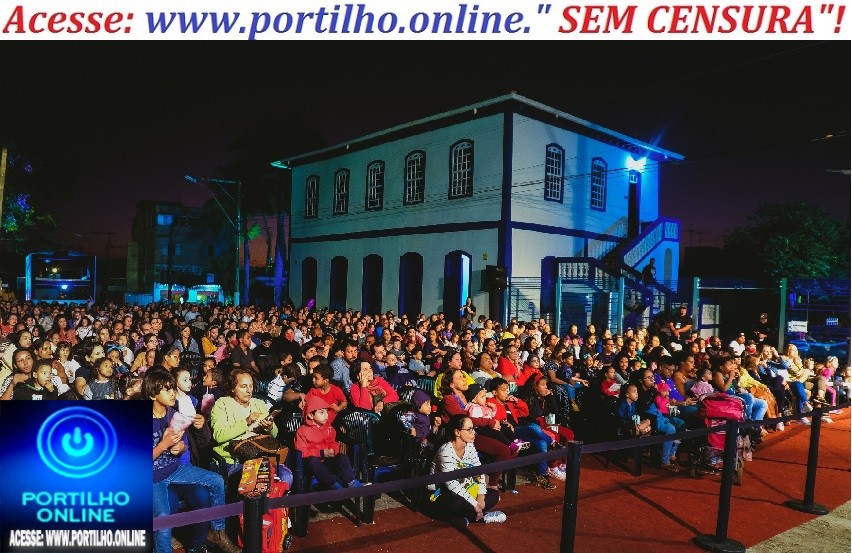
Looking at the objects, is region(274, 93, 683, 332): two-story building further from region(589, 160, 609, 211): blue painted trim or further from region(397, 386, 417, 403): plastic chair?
region(397, 386, 417, 403): plastic chair

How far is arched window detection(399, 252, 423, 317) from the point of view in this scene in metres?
22.2

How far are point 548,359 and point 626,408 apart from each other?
312 centimetres

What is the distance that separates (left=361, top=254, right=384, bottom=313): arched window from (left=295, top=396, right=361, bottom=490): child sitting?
18366 mm

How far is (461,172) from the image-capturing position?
67.6 ft

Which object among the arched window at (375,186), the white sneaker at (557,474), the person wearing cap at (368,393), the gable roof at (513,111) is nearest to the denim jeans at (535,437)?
the white sneaker at (557,474)

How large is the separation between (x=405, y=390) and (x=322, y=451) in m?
2.80

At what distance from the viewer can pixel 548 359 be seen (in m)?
10.6

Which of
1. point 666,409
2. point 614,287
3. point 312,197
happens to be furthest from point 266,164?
point 666,409

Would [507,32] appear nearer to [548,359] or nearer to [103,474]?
[103,474]

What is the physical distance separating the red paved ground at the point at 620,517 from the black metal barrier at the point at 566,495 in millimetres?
249

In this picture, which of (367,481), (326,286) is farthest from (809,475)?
(326,286)

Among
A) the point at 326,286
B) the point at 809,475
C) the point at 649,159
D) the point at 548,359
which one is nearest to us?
the point at 809,475

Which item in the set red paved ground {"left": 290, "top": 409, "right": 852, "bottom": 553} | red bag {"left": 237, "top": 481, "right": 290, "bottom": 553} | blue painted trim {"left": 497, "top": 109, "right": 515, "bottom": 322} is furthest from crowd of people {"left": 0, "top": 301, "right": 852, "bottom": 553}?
blue painted trim {"left": 497, "top": 109, "right": 515, "bottom": 322}

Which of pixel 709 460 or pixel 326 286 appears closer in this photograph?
pixel 709 460
